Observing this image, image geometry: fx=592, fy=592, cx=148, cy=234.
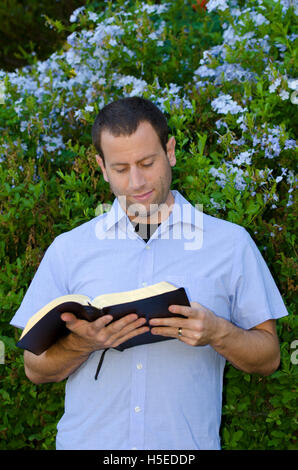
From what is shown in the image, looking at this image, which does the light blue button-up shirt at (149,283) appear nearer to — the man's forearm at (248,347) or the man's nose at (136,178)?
the man's forearm at (248,347)

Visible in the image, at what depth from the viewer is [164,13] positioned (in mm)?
4754

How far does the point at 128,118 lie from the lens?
2457 millimetres

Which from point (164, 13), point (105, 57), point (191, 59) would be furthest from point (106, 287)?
point (164, 13)

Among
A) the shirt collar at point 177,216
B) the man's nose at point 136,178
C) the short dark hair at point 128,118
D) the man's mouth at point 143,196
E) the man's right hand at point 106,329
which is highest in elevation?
the short dark hair at point 128,118

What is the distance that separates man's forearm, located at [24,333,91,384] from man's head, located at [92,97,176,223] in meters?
0.63

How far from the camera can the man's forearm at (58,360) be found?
2209mm

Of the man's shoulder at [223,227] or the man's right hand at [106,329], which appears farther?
the man's shoulder at [223,227]

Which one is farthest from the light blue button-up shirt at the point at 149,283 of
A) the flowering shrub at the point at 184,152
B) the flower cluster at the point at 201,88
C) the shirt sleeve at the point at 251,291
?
the flower cluster at the point at 201,88

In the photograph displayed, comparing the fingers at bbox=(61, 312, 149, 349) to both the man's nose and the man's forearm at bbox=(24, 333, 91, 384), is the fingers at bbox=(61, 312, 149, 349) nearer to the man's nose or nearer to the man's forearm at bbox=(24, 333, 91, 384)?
the man's forearm at bbox=(24, 333, 91, 384)

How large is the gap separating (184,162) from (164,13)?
198 cm

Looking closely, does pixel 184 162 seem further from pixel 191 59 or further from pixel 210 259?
pixel 191 59

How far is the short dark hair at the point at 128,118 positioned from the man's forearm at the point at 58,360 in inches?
33.6

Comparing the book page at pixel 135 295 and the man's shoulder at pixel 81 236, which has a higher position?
the man's shoulder at pixel 81 236
